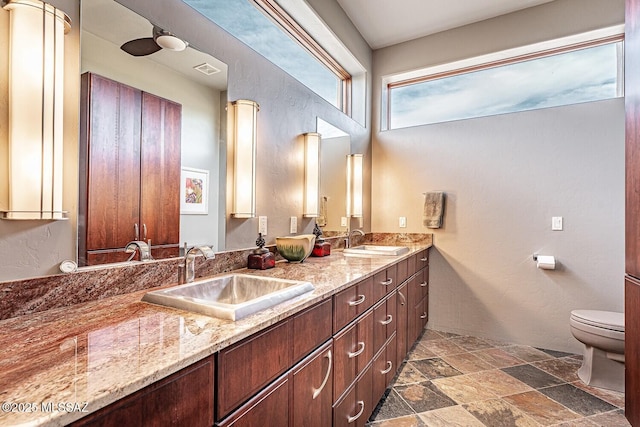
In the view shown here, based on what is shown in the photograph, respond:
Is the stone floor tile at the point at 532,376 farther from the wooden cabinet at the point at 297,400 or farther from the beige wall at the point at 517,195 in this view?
the wooden cabinet at the point at 297,400

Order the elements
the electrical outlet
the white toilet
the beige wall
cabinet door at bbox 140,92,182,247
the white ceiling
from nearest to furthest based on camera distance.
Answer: cabinet door at bbox 140,92,182,247
the electrical outlet
the white toilet
the beige wall
the white ceiling

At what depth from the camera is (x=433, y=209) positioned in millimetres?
3238

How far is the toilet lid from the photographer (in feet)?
7.05

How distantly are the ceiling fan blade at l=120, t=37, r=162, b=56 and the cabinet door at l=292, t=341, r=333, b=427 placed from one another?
4.53ft

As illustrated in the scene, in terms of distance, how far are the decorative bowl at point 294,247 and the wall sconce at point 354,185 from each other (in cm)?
116

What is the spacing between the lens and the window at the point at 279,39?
73.2 inches

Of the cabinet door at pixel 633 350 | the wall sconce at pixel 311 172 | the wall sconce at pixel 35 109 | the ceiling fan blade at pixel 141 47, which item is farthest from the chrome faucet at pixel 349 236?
the wall sconce at pixel 35 109

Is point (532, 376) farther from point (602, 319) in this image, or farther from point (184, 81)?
point (184, 81)

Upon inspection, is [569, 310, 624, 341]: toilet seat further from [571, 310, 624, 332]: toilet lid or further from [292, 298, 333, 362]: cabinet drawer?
[292, 298, 333, 362]: cabinet drawer

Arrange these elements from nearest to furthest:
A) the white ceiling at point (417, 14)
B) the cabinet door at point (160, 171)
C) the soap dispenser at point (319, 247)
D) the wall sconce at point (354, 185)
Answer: the cabinet door at point (160, 171) < the soap dispenser at point (319, 247) < the white ceiling at point (417, 14) < the wall sconce at point (354, 185)

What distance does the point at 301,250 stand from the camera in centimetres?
205

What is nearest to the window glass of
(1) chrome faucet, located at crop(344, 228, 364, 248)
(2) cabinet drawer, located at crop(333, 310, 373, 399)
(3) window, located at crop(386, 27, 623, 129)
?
(3) window, located at crop(386, 27, 623, 129)

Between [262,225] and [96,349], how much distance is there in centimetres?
134

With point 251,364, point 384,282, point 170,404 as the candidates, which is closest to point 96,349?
point 170,404
